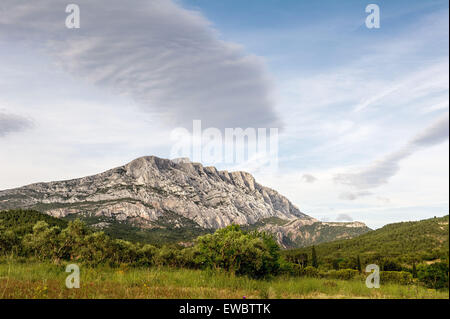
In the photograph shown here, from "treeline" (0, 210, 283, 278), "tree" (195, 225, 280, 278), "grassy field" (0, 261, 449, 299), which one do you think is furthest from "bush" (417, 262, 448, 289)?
"tree" (195, 225, 280, 278)

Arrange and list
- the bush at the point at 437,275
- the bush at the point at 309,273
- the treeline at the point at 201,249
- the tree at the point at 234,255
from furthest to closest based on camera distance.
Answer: the bush at the point at 309,273
the treeline at the point at 201,249
the tree at the point at 234,255
the bush at the point at 437,275

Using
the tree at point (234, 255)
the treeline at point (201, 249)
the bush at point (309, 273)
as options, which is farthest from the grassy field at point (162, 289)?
the bush at point (309, 273)

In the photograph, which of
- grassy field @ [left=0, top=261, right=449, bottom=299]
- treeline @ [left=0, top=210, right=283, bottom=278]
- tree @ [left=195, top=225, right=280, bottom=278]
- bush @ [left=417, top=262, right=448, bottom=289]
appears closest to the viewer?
bush @ [left=417, top=262, right=448, bottom=289]

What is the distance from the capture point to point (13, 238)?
191 ft

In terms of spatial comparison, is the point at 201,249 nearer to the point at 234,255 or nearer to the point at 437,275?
the point at 234,255

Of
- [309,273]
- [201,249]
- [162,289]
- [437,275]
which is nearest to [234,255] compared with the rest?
[201,249]

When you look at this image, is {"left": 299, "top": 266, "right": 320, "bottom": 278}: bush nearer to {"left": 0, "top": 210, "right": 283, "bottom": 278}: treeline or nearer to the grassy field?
{"left": 0, "top": 210, "right": 283, "bottom": 278}: treeline

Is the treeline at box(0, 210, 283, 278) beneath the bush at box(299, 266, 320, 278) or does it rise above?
above

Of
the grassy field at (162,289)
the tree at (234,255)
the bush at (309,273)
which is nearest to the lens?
the grassy field at (162,289)

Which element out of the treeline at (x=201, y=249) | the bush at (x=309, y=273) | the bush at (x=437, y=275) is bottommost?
the bush at (x=309, y=273)

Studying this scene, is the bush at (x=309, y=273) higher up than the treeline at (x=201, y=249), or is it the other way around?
the treeline at (x=201, y=249)

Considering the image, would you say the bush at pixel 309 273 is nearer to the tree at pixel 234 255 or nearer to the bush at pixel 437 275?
the tree at pixel 234 255
